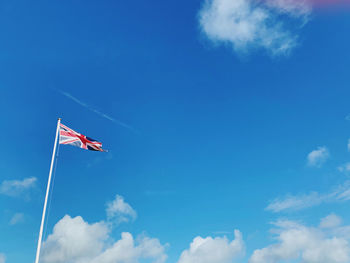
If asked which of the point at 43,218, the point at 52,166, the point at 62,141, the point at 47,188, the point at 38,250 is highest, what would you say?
the point at 62,141

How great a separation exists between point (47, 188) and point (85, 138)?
10.1m

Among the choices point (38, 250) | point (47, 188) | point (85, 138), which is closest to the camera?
point (38, 250)

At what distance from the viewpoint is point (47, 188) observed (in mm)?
41969

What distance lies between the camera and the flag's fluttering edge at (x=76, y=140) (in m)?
46.1

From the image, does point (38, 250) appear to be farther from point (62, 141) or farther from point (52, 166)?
point (62, 141)

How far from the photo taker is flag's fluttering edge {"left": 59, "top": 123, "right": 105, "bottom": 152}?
151 feet

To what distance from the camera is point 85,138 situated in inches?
1916

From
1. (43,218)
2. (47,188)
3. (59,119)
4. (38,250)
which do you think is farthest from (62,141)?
(38,250)

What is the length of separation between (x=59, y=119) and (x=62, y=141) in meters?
3.39

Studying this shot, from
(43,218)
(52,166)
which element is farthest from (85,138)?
(43,218)

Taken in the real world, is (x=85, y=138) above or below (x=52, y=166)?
→ above

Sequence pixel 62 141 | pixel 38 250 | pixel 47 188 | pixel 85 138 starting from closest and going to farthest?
pixel 38 250, pixel 47 188, pixel 62 141, pixel 85 138

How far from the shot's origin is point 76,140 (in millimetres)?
47719

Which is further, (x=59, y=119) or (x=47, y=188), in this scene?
(x=59, y=119)
